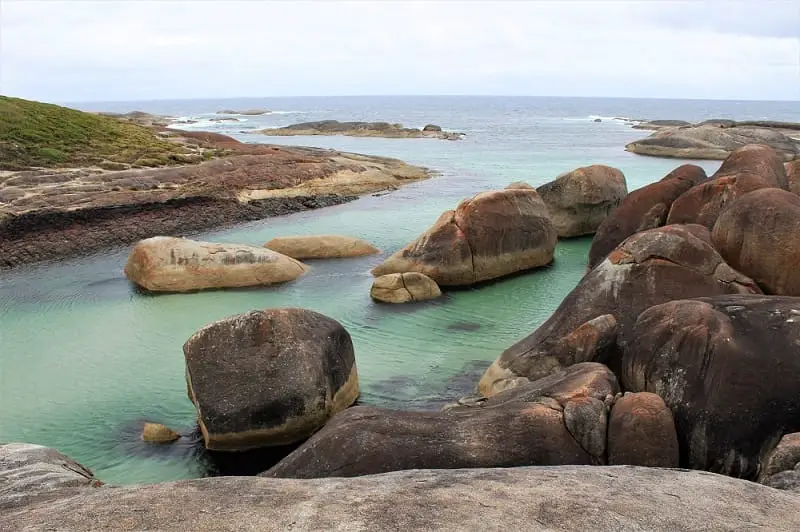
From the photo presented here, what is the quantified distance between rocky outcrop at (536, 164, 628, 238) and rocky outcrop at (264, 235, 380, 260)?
7.69 m

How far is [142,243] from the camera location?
69.1 ft

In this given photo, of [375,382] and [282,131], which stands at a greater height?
[282,131]

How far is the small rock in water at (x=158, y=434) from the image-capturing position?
1131cm

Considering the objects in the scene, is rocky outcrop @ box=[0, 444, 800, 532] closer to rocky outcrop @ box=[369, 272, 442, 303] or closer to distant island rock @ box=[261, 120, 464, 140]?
rocky outcrop @ box=[369, 272, 442, 303]

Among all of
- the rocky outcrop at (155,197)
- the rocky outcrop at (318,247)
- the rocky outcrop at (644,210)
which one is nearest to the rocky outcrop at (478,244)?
the rocky outcrop at (644,210)

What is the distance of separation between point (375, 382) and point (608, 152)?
55.3 meters

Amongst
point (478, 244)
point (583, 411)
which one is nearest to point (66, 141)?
point (478, 244)

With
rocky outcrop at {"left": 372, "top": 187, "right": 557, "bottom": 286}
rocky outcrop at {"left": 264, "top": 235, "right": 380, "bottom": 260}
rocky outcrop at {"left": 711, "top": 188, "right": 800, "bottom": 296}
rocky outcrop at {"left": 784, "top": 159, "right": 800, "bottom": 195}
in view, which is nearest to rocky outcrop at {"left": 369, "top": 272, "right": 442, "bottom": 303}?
rocky outcrop at {"left": 372, "top": 187, "right": 557, "bottom": 286}

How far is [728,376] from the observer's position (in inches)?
326

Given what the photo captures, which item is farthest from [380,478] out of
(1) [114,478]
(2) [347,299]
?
(2) [347,299]

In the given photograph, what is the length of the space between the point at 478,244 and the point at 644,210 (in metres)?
4.93

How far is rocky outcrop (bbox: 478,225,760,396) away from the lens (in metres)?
11.6

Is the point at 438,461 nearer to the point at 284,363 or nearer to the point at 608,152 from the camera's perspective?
the point at 284,363

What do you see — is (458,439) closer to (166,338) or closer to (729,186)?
(166,338)
